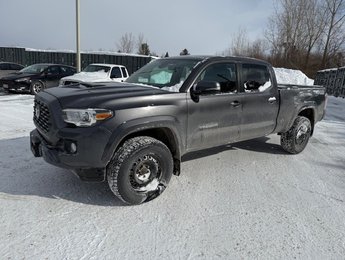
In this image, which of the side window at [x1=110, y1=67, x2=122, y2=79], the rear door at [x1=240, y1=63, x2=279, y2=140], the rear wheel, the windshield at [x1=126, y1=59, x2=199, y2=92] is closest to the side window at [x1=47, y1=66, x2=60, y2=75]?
the rear wheel

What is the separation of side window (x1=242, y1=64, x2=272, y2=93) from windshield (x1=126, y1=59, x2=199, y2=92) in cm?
95

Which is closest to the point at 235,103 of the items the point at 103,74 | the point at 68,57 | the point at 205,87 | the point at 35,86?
the point at 205,87

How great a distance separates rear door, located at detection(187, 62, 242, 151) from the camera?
418cm

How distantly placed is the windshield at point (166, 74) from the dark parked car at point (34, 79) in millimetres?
10538

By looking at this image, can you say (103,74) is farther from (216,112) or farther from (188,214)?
(188,214)

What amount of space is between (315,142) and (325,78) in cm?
2043

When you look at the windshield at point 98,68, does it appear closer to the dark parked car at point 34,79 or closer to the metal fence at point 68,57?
the dark parked car at point 34,79

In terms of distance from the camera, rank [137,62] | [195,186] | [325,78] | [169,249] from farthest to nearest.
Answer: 1. [325,78]
2. [137,62]
3. [195,186]
4. [169,249]

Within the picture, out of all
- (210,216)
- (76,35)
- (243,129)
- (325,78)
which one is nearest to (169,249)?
(210,216)

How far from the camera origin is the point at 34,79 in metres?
14.0

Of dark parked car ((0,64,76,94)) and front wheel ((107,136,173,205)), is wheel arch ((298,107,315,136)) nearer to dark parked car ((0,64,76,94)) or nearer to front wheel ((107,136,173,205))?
front wheel ((107,136,173,205))

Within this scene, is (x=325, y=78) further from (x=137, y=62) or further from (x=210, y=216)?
(x=210, y=216)

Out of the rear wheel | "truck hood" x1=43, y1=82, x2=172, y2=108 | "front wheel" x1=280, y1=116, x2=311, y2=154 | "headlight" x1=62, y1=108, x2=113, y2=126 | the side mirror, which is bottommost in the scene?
the rear wheel

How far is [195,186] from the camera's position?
4.36 meters
